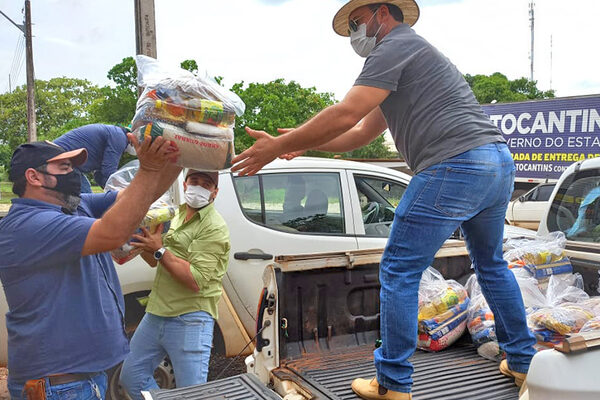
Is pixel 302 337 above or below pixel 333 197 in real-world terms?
below

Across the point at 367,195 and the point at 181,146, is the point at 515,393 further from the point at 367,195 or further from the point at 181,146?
the point at 367,195

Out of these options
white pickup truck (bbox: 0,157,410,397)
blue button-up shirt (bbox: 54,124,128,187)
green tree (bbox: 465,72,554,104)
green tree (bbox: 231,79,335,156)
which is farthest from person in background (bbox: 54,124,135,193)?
green tree (bbox: 465,72,554,104)

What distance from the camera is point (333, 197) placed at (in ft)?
16.0

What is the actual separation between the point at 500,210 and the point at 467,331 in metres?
1.12

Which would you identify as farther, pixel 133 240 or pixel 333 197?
pixel 333 197

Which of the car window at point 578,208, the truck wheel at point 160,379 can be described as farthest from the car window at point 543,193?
the truck wheel at point 160,379

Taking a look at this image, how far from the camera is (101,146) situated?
4.48 m

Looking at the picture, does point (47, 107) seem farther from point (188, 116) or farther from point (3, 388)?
point (188, 116)

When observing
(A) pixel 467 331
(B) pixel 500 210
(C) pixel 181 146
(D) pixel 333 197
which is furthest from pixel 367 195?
(C) pixel 181 146

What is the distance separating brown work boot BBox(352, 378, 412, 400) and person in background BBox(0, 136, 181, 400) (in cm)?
115

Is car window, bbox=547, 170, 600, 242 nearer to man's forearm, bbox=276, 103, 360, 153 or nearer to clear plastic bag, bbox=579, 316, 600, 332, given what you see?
clear plastic bag, bbox=579, 316, 600, 332

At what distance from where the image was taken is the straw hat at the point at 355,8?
2676 millimetres

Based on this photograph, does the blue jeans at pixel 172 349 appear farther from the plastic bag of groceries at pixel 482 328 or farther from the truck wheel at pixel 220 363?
the plastic bag of groceries at pixel 482 328

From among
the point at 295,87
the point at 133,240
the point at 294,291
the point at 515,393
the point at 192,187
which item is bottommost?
the point at 515,393
